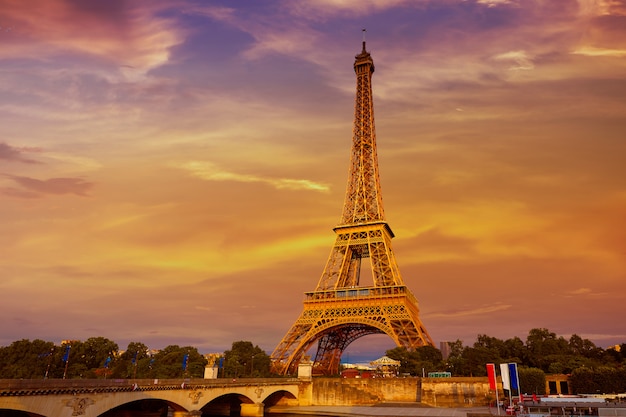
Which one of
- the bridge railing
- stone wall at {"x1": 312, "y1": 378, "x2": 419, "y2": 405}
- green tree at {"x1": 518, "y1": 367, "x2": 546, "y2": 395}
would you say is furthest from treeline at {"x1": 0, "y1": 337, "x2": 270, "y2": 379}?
green tree at {"x1": 518, "y1": 367, "x2": 546, "y2": 395}

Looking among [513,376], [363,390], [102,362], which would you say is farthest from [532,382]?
[102,362]

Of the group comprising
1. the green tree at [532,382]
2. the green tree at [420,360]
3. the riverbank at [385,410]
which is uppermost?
the green tree at [420,360]

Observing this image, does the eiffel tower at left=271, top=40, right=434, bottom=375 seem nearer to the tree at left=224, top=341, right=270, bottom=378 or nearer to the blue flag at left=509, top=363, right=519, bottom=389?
the tree at left=224, top=341, right=270, bottom=378

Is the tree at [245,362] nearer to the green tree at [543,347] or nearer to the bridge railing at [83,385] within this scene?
the bridge railing at [83,385]

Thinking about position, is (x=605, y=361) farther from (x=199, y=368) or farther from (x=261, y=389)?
(x=199, y=368)

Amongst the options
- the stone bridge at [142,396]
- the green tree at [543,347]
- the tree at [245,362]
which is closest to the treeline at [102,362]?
the tree at [245,362]

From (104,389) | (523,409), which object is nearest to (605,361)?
(523,409)
